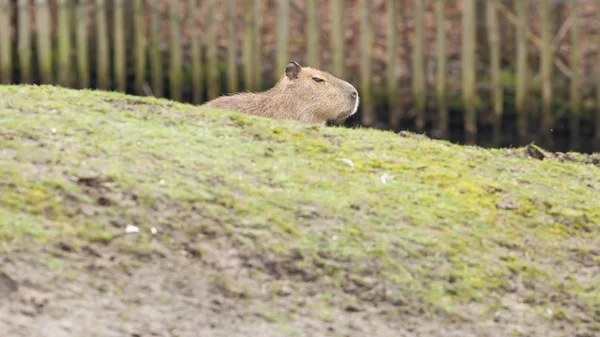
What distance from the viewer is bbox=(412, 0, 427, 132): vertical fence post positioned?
11.7m

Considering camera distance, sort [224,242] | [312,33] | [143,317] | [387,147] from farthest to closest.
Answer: [312,33] < [387,147] < [224,242] < [143,317]

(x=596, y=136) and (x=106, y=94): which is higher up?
(x=106, y=94)

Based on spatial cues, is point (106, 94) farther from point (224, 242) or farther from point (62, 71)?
point (62, 71)

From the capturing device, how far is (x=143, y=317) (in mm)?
4848

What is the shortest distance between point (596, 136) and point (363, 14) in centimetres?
286

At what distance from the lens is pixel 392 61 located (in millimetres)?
11953

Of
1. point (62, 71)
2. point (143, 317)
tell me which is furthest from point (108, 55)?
point (143, 317)

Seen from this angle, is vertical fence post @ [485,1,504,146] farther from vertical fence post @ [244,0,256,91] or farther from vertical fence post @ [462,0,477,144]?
vertical fence post @ [244,0,256,91]

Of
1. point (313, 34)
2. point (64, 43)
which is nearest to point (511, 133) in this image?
point (313, 34)

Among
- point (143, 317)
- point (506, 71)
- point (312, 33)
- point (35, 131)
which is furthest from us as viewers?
point (506, 71)

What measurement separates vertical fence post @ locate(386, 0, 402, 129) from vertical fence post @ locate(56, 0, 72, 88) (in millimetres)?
3420

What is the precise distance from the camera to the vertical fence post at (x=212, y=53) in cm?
1205

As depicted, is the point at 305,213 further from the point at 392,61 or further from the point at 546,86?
the point at 546,86

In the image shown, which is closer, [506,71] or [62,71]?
[62,71]
